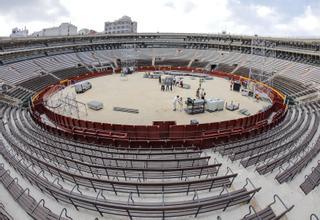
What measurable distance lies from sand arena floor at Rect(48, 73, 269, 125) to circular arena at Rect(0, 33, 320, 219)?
0.18 meters

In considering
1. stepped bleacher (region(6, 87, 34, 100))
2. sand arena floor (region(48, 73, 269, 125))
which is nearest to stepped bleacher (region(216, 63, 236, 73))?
sand arena floor (region(48, 73, 269, 125))

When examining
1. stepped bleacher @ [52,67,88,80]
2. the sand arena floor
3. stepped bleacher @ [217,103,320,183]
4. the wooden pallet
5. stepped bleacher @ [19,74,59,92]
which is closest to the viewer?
stepped bleacher @ [217,103,320,183]

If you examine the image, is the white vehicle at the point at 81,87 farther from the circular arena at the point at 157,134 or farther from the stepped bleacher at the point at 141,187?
the stepped bleacher at the point at 141,187

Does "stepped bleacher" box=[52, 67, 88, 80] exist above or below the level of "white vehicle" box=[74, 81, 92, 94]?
above

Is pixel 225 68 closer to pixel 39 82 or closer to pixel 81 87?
pixel 81 87

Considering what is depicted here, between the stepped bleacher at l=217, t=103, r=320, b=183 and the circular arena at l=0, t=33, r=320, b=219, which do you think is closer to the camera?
the circular arena at l=0, t=33, r=320, b=219

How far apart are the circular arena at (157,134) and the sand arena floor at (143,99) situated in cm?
18

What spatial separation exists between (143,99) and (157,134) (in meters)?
14.5

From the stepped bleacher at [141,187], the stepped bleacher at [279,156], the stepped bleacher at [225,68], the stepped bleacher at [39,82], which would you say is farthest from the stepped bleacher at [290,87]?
the stepped bleacher at [39,82]

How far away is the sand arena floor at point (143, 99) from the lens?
2564 cm

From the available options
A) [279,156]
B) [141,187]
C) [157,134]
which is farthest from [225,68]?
[141,187]

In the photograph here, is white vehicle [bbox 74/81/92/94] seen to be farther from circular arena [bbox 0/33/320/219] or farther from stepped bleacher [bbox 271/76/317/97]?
stepped bleacher [bbox 271/76/317/97]

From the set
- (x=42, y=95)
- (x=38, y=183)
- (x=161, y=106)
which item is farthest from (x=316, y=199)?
(x=42, y=95)

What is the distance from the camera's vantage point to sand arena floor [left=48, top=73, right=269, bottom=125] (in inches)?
1009
